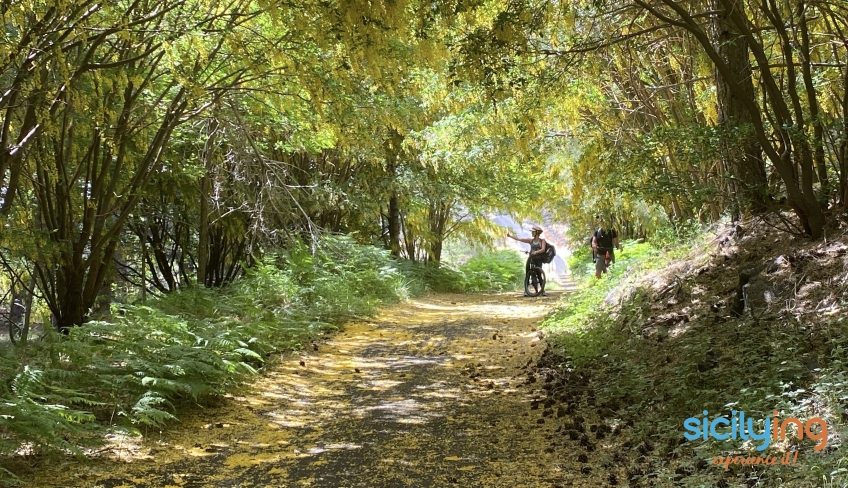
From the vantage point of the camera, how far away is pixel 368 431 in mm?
4562

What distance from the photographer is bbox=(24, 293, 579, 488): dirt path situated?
369cm

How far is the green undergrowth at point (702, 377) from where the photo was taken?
3.08 meters

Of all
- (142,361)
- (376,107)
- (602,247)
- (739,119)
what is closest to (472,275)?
(602,247)

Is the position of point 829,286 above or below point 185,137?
below

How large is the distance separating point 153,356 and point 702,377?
4.17m

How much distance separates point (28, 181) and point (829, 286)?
898 cm

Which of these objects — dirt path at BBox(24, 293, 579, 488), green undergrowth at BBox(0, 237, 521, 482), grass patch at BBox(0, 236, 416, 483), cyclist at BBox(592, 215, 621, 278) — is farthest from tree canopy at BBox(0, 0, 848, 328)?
dirt path at BBox(24, 293, 579, 488)

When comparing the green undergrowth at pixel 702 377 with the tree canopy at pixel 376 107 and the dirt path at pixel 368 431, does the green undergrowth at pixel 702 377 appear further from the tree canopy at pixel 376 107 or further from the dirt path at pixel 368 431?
the tree canopy at pixel 376 107

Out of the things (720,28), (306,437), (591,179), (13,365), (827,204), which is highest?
(720,28)

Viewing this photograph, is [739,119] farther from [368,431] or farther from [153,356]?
[153,356]

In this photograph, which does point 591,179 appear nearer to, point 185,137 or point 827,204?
point 827,204

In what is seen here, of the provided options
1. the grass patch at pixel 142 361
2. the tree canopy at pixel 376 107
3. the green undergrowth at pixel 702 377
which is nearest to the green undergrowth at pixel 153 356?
the grass patch at pixel 142 361

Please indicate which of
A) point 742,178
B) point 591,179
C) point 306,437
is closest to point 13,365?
point 306,437

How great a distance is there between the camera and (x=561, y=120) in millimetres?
9898
